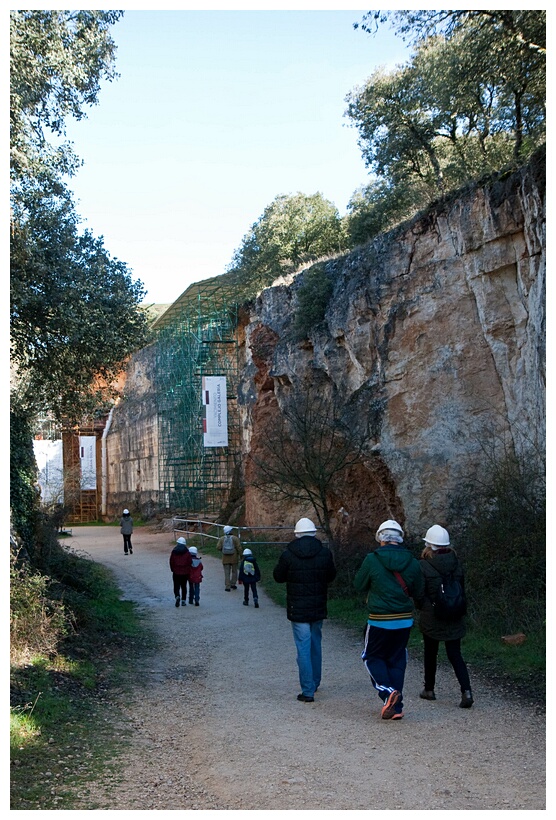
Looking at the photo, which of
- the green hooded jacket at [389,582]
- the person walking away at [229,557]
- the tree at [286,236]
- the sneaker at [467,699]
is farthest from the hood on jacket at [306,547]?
the tree at [286,236]

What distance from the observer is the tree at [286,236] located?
33688mm

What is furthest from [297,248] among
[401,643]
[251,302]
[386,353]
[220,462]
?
[401,643]

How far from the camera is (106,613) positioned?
12.3 meters

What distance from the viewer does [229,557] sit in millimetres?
16297

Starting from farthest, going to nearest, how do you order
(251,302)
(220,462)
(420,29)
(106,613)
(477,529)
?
(220,462)
(251,302)
(420,29)
(106,613)
(477,529)

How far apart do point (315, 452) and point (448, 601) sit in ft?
28.6

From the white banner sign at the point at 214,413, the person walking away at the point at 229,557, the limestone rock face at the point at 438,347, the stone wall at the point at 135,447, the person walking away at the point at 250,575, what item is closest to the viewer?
the limestone rock face at the point at 438,347

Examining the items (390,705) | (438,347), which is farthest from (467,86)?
(390,705)

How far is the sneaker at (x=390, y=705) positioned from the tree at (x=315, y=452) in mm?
8517

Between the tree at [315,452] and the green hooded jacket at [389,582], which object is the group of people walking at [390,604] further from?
the tree at [315,452]

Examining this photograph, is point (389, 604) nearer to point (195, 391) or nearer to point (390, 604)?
point (390, 604)

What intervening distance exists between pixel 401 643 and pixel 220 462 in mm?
25967

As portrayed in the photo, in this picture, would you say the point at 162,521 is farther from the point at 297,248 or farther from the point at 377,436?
the point at 377,436

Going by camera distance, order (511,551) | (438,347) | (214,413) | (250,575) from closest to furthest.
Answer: (511,551) → (250,575) → (438,347) → (214,413)
